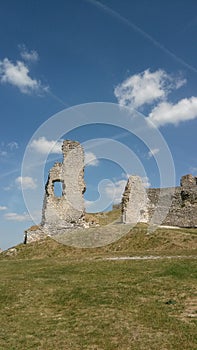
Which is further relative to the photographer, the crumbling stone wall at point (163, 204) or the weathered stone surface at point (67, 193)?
the crumbling stone wall at point (163, 204)

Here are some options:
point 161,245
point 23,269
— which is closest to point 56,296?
point 23,269

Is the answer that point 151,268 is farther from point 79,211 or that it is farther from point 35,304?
point 79,211

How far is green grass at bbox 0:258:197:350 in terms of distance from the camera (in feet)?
27.9

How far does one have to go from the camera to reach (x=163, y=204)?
4209 centimetres

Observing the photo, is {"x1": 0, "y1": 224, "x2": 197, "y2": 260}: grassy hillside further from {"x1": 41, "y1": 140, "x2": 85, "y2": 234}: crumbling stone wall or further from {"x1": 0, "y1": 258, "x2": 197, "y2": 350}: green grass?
{"x1": 0, "y1": 258, "x2": 197, "y2": 350}: green grass

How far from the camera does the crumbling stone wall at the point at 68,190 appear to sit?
33.1 m

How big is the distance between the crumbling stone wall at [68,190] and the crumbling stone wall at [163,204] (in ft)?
15.0

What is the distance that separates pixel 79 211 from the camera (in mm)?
33375

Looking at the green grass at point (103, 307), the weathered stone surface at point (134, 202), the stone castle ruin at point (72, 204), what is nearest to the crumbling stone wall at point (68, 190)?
the stone castle ruin at point (72, 204)

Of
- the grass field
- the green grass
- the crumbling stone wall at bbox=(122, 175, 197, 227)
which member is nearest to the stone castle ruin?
the crumbling stone wall at bbox=(122, 175, 197, 227)

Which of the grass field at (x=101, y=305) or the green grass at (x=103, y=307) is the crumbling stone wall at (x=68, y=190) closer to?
the grass field at (x=101, y=305)

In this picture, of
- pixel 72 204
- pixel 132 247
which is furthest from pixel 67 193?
pixel 132 247

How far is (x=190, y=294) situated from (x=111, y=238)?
15244 mm

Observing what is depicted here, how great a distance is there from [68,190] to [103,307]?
75.6 feet
